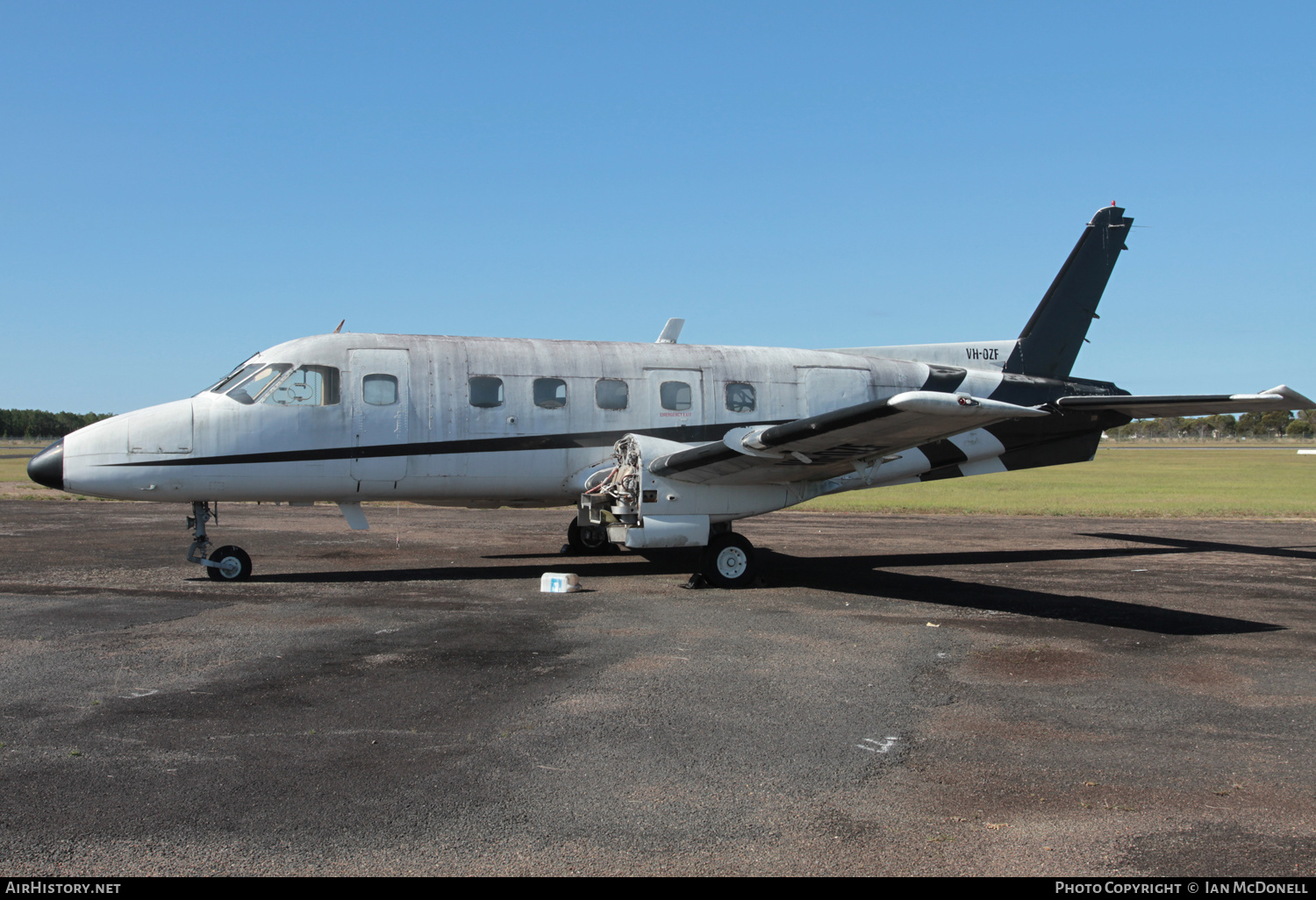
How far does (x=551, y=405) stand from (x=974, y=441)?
6.78m

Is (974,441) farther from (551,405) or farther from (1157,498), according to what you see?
(1157,498)

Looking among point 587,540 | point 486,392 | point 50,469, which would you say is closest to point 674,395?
point 486,392

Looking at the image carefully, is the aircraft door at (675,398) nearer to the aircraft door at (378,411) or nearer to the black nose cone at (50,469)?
the aircraft door at (378,411)

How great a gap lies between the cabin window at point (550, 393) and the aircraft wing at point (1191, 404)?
26.2ft

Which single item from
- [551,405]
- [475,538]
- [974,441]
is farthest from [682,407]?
[475,538]

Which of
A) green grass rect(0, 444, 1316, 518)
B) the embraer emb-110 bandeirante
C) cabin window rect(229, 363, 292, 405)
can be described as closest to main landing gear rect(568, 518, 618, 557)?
the embraer emb-110 bandeirante

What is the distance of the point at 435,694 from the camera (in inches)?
250

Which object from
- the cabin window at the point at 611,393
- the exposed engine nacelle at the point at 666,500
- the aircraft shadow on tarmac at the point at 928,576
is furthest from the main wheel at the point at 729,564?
the cabin window at the point at 611,393

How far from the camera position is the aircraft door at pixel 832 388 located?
1401 cm

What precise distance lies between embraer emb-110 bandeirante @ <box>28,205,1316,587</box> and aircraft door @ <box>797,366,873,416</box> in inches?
1.1

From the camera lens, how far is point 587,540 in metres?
15.1

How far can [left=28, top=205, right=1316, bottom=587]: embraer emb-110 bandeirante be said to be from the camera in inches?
444

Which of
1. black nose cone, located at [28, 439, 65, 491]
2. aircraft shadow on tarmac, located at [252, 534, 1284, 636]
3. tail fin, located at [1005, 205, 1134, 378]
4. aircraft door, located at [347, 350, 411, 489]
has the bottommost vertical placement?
aircraft shadow on tarmac, located at [252, 534, 1284, 636]

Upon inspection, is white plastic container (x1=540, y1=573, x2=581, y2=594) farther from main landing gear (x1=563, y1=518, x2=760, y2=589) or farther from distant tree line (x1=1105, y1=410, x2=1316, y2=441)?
distant tree line (x1=1105, y1=410, x2=1316, y2=441)
